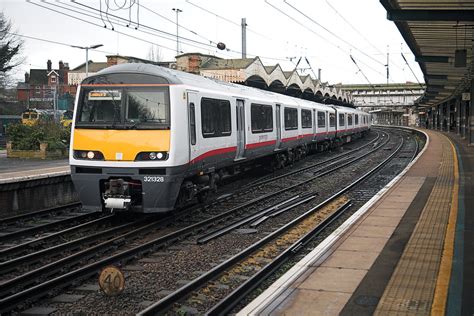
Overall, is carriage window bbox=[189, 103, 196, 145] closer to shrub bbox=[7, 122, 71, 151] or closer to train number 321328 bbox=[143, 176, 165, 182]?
train number 321328 bbox=[143, 176, 165, 182]

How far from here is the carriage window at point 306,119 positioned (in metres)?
23.4

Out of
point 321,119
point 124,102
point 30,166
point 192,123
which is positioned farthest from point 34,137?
point 192,123

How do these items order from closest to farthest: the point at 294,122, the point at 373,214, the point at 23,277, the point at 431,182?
the point at 23,277 < the point at 373,214 < the point at 431,182 < the point at 294,122

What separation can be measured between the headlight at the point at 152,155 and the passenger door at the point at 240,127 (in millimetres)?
4581

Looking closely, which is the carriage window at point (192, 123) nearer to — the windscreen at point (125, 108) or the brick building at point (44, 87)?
the windscreen at point (125, 108)

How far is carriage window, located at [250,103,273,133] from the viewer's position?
50.6 ft

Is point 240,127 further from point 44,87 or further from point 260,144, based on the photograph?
point 44,87

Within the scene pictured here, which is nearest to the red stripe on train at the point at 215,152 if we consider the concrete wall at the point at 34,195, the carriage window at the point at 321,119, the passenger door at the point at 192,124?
the passenger door at the point at 192,124

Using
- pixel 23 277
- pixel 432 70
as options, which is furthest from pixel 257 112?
pixel 432 70

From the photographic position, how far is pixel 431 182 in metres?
15.7

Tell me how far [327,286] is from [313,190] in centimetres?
1020

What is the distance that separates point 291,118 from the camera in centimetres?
2100

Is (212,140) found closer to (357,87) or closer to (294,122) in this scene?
(294,122)

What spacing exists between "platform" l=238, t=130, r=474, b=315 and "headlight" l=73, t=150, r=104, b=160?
4.72 meters
